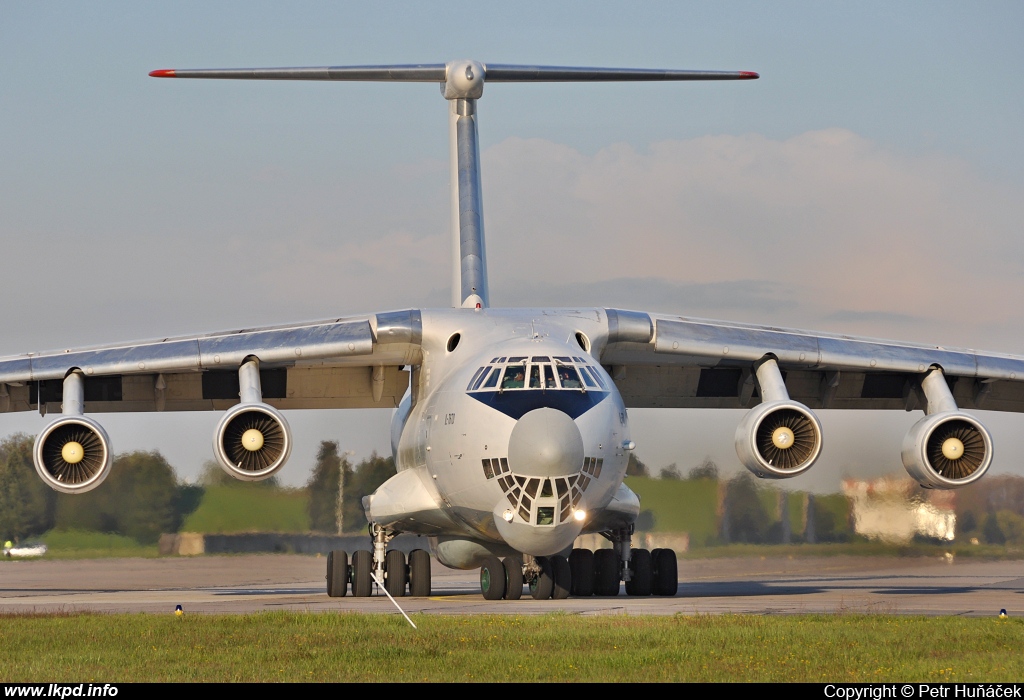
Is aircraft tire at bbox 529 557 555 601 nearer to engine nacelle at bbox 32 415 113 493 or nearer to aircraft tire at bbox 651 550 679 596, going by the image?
aircraft tire at bbox 651 550 679 596

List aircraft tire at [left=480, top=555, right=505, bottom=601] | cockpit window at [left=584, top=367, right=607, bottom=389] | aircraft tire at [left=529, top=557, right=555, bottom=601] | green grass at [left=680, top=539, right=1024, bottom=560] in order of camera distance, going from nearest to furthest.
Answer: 1. cockpit window at [left=584, top=367, right=607, bottom=389]
2. aircraft tire at [left=480, top=555, right=505, bottom=601]
3. aircraft tire at [left=529, top=557, right=555, bottom=601]
4. green grass at [left=680, top=539, right=1024, bottom=560]

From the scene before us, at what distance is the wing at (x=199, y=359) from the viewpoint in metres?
15.6

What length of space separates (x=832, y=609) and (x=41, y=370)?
889cm

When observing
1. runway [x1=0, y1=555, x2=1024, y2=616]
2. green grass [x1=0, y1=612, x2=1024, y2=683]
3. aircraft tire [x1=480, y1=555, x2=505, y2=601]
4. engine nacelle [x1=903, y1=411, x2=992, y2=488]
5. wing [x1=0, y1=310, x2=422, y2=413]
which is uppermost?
wing [x1=0, y1=310, x2=422, y2=413]

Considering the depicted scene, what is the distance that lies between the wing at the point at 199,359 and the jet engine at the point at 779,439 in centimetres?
387

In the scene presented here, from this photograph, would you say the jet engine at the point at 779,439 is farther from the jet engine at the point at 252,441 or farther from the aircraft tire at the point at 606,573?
the jet engine at the point at 252,441

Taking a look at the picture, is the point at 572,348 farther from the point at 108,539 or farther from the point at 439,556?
the point at 108,539

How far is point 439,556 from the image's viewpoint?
1825cm

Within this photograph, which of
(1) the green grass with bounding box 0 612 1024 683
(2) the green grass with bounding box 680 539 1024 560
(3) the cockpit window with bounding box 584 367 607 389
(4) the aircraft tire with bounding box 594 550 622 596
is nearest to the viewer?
(1) the green grass with bounding box 0 612 1024 683

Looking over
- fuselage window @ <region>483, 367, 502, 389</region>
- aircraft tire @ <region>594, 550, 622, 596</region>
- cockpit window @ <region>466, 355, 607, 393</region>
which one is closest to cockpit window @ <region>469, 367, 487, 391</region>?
cockpit window @ <region>466, 355, 607, 393</region>

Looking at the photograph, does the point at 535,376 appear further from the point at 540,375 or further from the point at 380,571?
the point at 380,571

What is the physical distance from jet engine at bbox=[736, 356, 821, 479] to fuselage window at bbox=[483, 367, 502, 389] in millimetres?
2852

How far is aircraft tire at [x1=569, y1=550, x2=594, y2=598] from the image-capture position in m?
16.3
